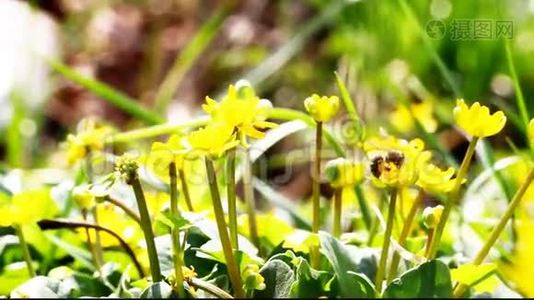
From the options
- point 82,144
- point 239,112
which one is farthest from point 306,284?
point 82,144

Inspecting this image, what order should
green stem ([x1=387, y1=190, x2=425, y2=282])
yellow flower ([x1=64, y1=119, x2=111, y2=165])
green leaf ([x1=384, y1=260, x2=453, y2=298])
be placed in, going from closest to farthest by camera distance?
green leaf ([x1=384, y1=260, x2=453, y2=298]) → green stem ([x1=387, y1=190, x2=425, y2=282]) → yellow flower ([x1=64, y1=119, x2=111, y2=165])

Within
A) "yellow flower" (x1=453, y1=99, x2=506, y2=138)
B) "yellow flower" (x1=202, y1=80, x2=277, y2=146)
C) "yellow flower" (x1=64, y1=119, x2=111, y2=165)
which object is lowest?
"yellow flower" (x1=453, y1=99, x2=506, y2=138)

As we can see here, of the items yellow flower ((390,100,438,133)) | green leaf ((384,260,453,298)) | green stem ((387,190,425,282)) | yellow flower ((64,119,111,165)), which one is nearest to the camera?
green leaf ((384,260,453,298))

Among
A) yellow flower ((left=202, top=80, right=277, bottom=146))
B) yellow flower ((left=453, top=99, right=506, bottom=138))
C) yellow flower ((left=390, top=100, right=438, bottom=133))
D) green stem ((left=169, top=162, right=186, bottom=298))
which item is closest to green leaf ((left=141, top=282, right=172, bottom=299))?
green stem ((left=169, top=162, right=186, bottom=298))

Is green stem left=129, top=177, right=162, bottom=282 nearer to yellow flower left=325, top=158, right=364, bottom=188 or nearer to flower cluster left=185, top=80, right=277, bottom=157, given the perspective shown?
flower cluster left=185, top=80, right=277, bottom=157

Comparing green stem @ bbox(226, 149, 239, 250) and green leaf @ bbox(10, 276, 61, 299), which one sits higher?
green stem @ bbox(226, 149, 239, 250)

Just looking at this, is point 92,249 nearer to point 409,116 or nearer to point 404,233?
point 404,233

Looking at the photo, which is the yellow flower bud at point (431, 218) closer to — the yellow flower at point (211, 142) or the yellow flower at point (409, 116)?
the yellow flower at point (211, 142)
